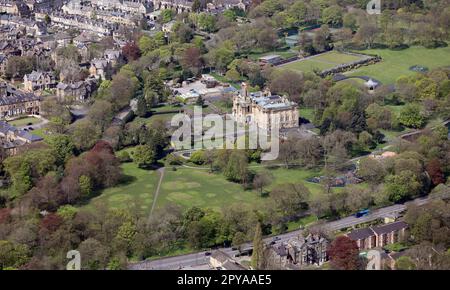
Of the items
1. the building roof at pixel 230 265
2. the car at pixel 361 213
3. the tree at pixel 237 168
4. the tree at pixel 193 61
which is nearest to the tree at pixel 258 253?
the building roof at pixel 230 265

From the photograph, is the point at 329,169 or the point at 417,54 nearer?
the point at 329,169

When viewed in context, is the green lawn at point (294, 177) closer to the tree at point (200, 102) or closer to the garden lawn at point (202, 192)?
the garden lawn at point (202, 192)

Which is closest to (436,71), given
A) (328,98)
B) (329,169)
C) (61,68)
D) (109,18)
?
(328,98)

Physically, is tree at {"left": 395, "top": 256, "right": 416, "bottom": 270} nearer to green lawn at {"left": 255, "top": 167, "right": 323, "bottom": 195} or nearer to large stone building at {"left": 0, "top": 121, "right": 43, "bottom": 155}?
green lawn at {"left": 255, "top": 167, "right": 323, "bottom": 195}

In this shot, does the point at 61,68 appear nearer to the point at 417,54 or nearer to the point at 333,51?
the point at 333,51

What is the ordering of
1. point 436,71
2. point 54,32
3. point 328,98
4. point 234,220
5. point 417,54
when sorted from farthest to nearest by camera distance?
point 54,32 → point 417,54 → point 436,71 → point 328,98 → point 234,220

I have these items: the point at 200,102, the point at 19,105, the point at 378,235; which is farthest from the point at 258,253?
the point at 19,105

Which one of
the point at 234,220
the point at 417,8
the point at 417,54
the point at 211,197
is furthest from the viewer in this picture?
the point at 417,8
